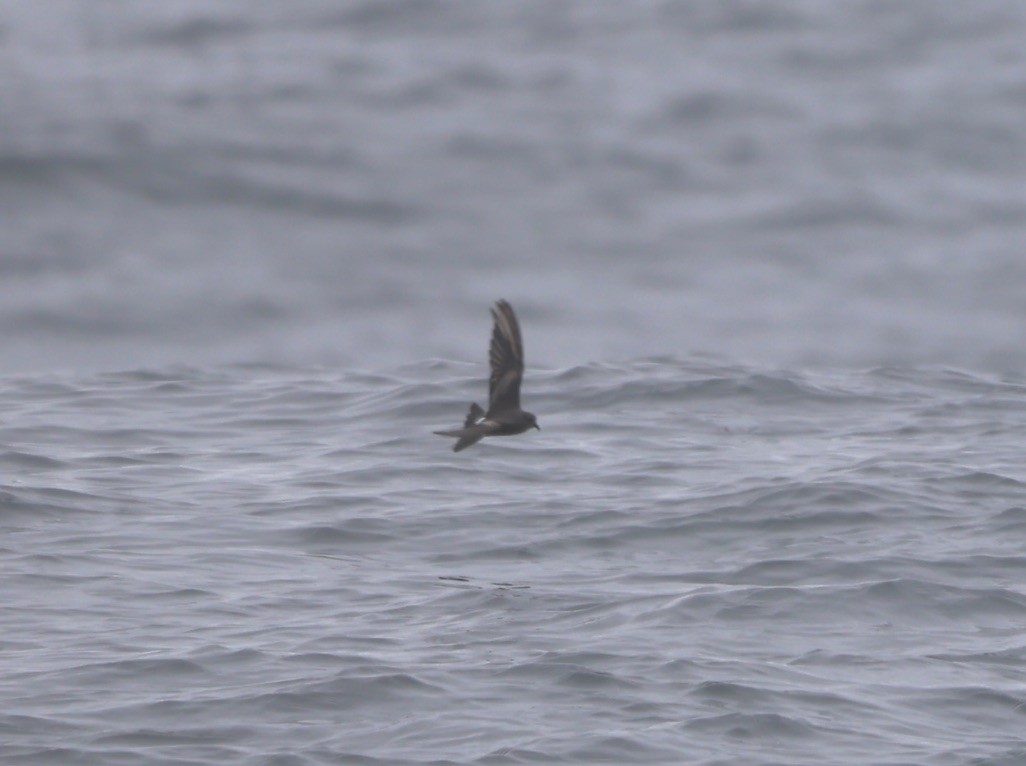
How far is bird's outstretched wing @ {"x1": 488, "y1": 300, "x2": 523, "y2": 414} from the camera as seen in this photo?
11.0 meters

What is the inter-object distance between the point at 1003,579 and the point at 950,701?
7.10ft

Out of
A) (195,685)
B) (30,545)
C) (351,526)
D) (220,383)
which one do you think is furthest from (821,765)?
(220,383)

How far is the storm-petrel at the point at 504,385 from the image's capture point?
1094 centimetres

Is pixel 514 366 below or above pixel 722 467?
above

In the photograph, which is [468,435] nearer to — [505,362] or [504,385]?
[504,385]

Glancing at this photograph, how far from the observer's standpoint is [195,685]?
9398mm

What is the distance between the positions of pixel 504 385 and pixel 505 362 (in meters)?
0.16

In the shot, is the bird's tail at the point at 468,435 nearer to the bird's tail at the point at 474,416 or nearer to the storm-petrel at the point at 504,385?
the storm-petrel at the point at 504,385

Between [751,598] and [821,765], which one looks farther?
[751,598]

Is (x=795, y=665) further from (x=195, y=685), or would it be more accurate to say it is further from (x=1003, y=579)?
(x=195, y=685)

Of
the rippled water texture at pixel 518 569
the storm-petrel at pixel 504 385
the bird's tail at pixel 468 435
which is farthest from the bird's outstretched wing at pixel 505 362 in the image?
the rippled water texture at pixel 518 569

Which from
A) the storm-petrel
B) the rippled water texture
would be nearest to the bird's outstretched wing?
the storm-petrel

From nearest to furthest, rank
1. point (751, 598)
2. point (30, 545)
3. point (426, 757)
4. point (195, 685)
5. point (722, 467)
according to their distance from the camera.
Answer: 1. point (426, 757)
2. point (195, 685)
3. point (751, 598)
4. point (30, 545)
5. point (722, 467)

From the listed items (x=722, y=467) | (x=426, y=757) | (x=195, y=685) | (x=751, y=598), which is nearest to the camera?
(x=426, y=757)
